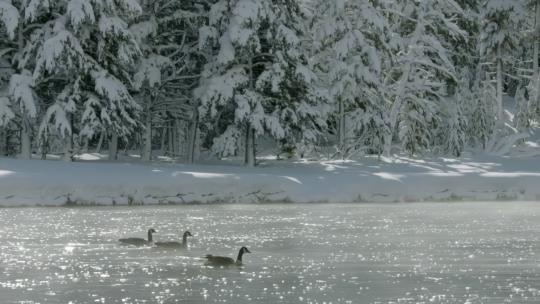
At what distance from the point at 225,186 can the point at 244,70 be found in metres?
8.89

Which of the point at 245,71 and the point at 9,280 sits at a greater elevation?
the point at 245,71

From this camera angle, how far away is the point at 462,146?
51.2 m

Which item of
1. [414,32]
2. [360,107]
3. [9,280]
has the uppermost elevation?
[414,32]

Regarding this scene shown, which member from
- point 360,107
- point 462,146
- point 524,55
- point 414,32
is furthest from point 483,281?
point 524,55

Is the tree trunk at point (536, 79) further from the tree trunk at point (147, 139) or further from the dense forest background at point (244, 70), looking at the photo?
the tree trunk at point (147, 139)

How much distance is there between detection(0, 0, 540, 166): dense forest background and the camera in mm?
36719

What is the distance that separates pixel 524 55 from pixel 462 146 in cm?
1885

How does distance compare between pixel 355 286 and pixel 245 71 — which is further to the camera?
pixel 245 71

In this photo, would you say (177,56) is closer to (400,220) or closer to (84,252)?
(400,220)

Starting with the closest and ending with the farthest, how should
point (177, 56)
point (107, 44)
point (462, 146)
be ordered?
point (107, 44) < point (177, 56) < point (462, 146)

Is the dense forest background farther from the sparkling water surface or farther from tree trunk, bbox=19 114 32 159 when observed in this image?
the sparkling water surface

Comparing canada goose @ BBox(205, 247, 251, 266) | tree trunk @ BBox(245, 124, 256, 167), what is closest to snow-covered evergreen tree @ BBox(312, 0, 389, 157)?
tree trunk @ BBox(245, 124, 256, 167)

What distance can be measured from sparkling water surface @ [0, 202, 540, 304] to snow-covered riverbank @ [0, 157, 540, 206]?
2887 mm

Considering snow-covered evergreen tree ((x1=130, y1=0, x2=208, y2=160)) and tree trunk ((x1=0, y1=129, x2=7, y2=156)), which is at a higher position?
snow-covered evergreen tree ((x1=130, y1=0, x2=208, y2=160))
